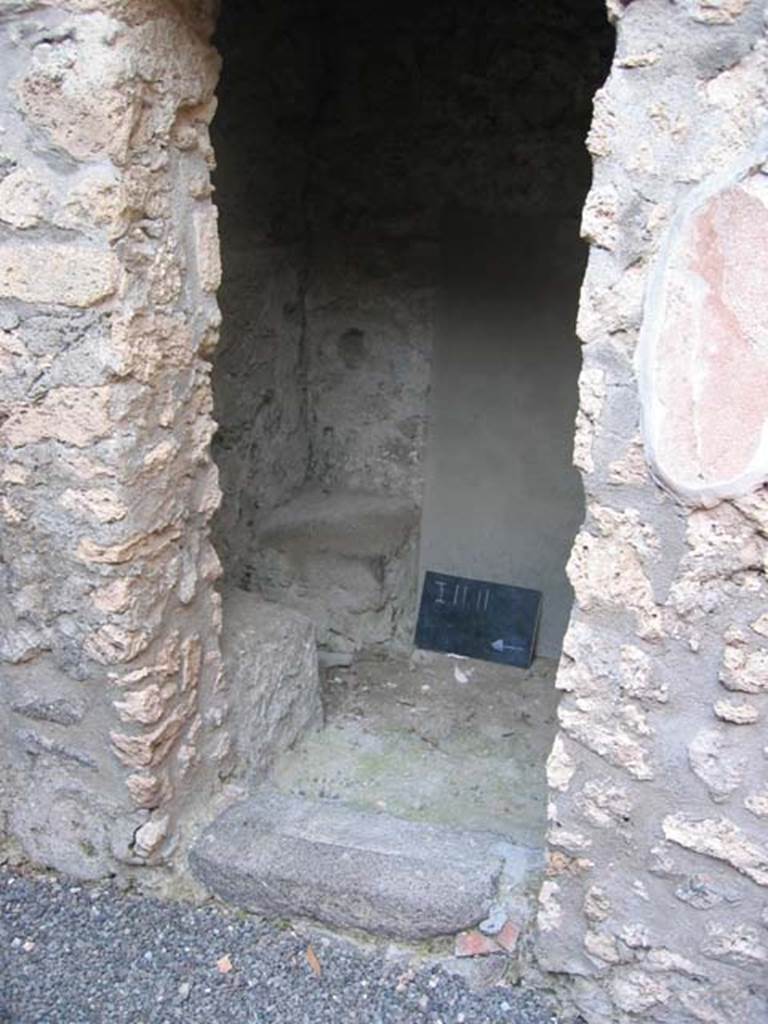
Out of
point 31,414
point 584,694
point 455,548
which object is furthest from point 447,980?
point 455,548

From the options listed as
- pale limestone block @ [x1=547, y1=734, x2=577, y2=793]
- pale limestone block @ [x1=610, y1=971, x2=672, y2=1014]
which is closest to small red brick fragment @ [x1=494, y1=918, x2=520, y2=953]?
pale limestone block @ [x1=610, y1=971, x2=672, y2=1014]

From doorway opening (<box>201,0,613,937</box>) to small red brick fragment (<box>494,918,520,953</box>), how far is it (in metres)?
0.82

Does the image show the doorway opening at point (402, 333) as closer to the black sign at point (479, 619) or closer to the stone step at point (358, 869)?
the black sign at point (479, 619)

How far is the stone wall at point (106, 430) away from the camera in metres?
1.80

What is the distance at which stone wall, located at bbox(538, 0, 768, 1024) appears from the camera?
57.4 inches

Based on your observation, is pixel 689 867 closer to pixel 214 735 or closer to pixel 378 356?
pixel 214 735

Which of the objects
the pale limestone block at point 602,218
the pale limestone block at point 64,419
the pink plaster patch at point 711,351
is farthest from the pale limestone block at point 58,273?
the pink plaster patch at point 711,351

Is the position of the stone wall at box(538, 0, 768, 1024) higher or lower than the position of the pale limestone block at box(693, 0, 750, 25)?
→ lower

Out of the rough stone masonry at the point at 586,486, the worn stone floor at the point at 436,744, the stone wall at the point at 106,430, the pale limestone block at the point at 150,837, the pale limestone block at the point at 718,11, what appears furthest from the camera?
the worn stone floor at the point at 436,744

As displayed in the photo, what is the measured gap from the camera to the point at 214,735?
247 centimetres

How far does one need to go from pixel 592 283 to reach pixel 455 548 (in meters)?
2.31

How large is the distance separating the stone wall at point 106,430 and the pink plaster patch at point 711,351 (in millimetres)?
977

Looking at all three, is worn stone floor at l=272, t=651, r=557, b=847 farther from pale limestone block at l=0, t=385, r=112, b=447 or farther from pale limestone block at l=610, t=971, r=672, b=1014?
pale limestone block at l=0, t=385, r=112, b=447

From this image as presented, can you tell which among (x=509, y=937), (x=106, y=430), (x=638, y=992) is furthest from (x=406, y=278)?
(x=638, y=992)
